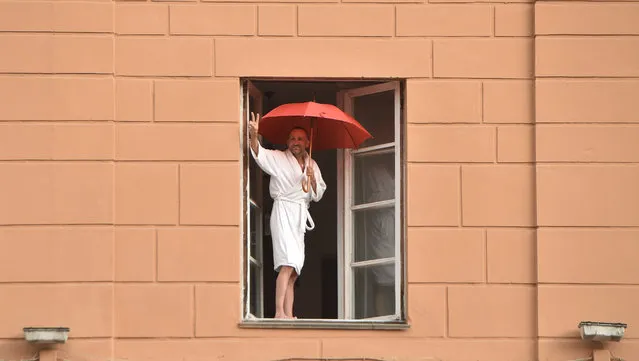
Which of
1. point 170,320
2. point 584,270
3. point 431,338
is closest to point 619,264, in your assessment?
point 584,270

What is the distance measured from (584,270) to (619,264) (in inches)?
10.4

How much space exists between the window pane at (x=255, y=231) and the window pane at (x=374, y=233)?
2.46ft

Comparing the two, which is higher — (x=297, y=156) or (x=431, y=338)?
(x=297, y=156)

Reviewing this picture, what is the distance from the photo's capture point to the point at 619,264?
19172 mm

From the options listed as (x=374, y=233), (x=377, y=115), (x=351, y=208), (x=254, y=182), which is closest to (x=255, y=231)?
(x=254, y=182)

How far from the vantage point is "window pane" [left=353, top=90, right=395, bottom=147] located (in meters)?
19.8

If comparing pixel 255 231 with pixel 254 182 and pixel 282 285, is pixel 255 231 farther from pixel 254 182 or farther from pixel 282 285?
pixel 282 285

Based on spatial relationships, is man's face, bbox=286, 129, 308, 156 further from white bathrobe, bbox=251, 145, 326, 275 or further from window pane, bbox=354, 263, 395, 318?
window pane, bbox=354, 263, 395, 318

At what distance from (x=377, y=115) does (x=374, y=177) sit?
48cm

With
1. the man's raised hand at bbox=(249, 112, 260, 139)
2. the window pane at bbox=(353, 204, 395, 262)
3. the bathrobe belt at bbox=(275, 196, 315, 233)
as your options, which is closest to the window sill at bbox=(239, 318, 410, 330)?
the window pane at bbox=(353, 204, 395, 262)

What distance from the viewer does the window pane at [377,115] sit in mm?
19812

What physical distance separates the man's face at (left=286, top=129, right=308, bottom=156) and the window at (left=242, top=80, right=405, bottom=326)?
1.16ft

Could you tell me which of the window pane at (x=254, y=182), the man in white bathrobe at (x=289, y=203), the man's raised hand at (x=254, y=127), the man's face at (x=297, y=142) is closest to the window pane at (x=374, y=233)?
the man in white bathrobe at (x=289, y=203)

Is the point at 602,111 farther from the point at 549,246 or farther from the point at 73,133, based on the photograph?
the point at 73,133
